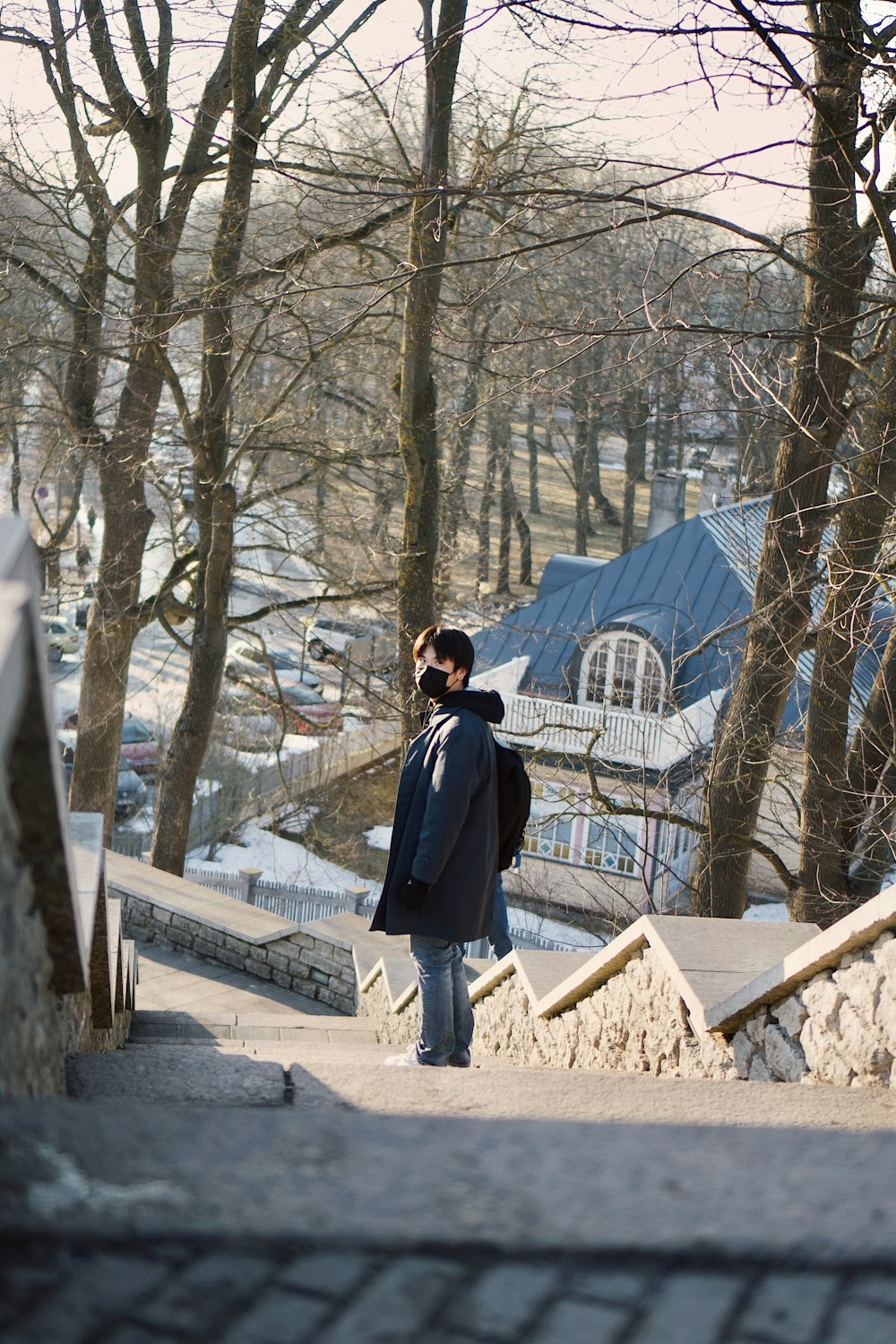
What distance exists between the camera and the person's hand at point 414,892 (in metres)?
Result: 4.64

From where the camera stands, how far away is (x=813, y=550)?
329 inches

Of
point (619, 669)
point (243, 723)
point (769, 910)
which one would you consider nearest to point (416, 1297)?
point (769, 910)

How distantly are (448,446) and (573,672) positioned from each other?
5.13 m

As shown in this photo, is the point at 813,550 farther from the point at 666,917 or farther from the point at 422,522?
the point at 666,917

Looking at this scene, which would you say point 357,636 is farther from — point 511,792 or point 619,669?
point 511,792

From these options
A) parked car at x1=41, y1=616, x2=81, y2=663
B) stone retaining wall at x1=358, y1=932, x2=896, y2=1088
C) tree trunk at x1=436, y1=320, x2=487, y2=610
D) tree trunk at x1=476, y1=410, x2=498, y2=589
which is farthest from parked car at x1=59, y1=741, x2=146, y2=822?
stone retaining wall at x1=358, y1=932, x2=896, y2=1088

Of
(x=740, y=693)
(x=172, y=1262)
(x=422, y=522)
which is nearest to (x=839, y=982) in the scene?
(x=172, y=1262)

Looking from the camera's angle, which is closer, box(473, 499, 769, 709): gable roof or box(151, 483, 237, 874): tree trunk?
box(151, 483, 237, 874): tree trunk

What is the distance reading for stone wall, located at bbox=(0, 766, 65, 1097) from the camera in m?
1.98

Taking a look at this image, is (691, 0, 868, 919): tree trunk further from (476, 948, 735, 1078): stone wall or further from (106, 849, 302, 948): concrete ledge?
(106, 849, 302, 948): concrete ledge

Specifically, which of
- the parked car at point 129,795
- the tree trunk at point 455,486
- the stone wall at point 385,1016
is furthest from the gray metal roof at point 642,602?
the stone wall at point 385,1016

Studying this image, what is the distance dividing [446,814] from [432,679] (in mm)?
525

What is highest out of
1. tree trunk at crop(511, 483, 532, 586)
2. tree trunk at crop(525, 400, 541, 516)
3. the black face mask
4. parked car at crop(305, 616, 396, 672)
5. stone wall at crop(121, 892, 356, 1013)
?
tree trunk at crop(525, 400, 541, 516)

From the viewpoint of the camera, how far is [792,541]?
841 centimetres
